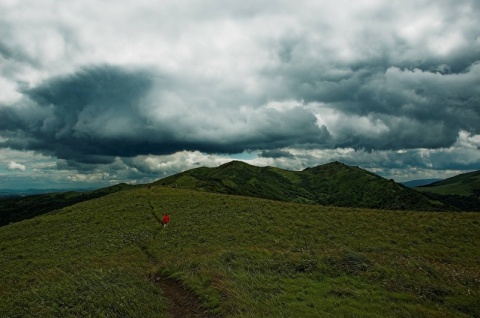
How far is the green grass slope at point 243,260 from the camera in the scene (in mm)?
18094

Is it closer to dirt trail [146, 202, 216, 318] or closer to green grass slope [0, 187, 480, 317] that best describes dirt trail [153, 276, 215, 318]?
dirt trail [146, 202, 216, 318]

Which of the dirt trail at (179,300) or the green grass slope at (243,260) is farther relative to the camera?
the dirt trail at (179,300)

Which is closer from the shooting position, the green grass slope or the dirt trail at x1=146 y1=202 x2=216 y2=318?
the green grass slope

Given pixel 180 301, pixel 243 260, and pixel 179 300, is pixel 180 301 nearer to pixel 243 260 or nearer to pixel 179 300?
pixel 179 300

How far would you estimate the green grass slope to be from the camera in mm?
18094

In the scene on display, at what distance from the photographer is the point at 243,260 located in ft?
88.7

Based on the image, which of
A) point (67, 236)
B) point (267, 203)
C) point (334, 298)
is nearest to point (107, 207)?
point (67, 236)

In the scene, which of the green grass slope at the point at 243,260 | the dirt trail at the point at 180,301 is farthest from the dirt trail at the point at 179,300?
the green grass slope at the point at 243,260

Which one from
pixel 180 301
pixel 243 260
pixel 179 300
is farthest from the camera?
pixel 243 260

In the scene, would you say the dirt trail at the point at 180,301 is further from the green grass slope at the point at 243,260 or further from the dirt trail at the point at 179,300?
the green grass slope at the point at 243,260

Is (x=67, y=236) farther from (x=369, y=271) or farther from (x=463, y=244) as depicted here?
(x=463, y=244)

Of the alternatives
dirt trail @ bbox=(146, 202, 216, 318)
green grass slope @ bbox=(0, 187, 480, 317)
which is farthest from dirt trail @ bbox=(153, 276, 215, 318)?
green grass slope @ bbox=(0, 187, 480, 317)

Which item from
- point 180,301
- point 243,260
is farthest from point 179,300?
point 243,260

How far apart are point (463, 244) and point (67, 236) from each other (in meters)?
51.8
